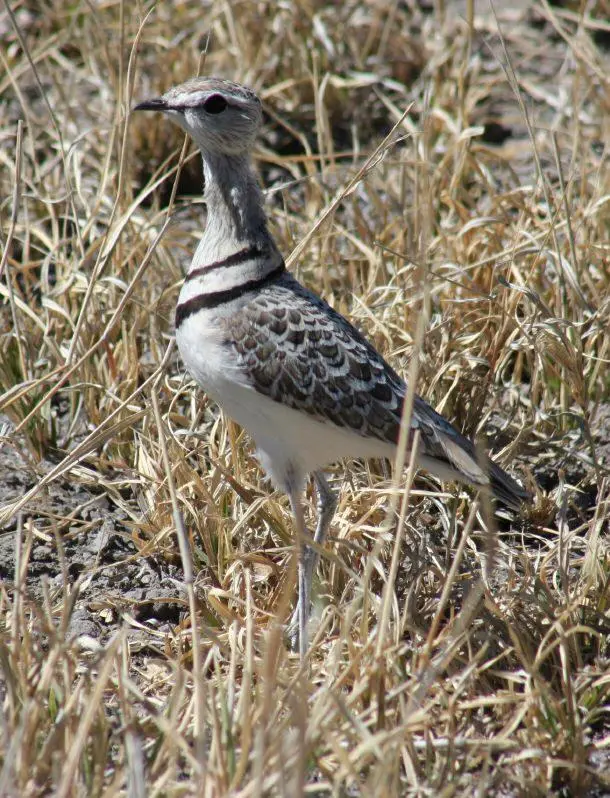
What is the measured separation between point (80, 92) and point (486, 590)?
3511mm

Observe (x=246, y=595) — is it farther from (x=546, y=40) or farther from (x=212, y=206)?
(x=546, y=40)

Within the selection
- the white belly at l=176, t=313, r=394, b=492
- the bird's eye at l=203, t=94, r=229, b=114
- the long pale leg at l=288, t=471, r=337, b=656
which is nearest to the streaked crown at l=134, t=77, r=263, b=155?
the bird's eye at l=203, t=94, r=229, b=114

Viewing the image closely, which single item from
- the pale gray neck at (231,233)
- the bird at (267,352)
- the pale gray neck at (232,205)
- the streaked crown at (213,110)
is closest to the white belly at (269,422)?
the bird at (267,352)

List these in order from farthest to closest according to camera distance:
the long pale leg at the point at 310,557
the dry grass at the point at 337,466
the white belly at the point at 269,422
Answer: the long pale leg at the point at 310,557, the white belly at the point at 269,422, the dry grass at the point at 337,466

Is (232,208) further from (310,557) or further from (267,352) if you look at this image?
(310,557)

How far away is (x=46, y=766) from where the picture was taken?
2.12m

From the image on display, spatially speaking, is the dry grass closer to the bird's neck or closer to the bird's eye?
the bird's neck

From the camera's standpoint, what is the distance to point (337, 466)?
3465 mm

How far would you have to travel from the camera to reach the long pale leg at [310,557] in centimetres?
296

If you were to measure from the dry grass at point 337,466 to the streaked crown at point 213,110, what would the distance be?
19cm

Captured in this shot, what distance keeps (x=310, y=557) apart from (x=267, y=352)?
64cm

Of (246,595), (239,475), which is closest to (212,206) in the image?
(239,475)

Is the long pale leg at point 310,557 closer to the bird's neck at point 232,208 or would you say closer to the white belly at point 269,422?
the white belly at point 269,422

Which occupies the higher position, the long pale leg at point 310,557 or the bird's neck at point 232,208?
the bird's neck at point 232,208
